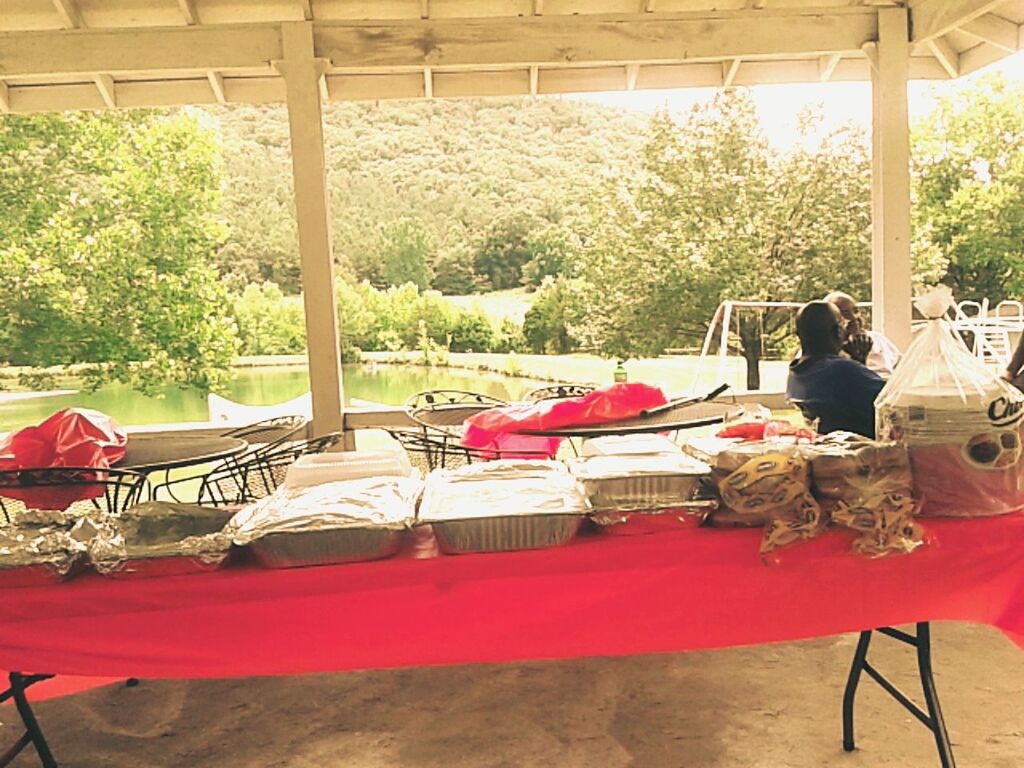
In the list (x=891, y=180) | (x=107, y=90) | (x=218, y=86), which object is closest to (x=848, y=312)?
(x=891, y=180)

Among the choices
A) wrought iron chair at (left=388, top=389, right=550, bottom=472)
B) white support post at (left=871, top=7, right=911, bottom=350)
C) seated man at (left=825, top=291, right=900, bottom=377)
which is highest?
white support post at (left=871, top=7, right=911, bottom=350)

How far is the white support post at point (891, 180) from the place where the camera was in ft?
14.9

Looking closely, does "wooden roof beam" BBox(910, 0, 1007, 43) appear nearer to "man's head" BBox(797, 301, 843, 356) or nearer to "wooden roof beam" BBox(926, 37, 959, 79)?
"wooden roof beam" BBox(926, 37, 959, 79)

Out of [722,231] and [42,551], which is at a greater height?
[722,231]

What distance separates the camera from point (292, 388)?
17.2m

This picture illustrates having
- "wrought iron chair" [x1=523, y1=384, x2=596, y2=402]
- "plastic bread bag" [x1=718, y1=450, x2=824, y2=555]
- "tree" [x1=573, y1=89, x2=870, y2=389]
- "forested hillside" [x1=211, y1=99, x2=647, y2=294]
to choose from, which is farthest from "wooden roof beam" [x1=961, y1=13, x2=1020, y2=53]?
"forested hillside" [x1=211, y1=99, x2=647, y2=294]

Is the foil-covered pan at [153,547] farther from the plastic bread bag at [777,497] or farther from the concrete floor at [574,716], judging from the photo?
the concrete floor at [574,716]

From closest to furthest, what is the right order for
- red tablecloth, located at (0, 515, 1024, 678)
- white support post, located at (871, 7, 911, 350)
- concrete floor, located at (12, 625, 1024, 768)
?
red tablecloth, located at (0, 515, 1024, 678) < concrete floor, located at (12, 625, 1024, 768) < white support post, located at (871, 7, 911, 350)

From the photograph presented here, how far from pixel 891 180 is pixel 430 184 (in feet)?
50.1

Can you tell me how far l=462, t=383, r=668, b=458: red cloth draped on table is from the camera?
127 inches

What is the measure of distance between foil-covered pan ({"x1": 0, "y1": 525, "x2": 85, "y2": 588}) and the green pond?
14.3m

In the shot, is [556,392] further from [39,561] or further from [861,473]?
[39,561]

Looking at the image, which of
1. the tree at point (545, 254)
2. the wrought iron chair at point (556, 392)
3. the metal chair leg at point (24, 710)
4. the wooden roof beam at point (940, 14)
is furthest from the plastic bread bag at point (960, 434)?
the tree at point (545, 254)

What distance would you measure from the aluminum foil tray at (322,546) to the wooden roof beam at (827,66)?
4.79 meters
